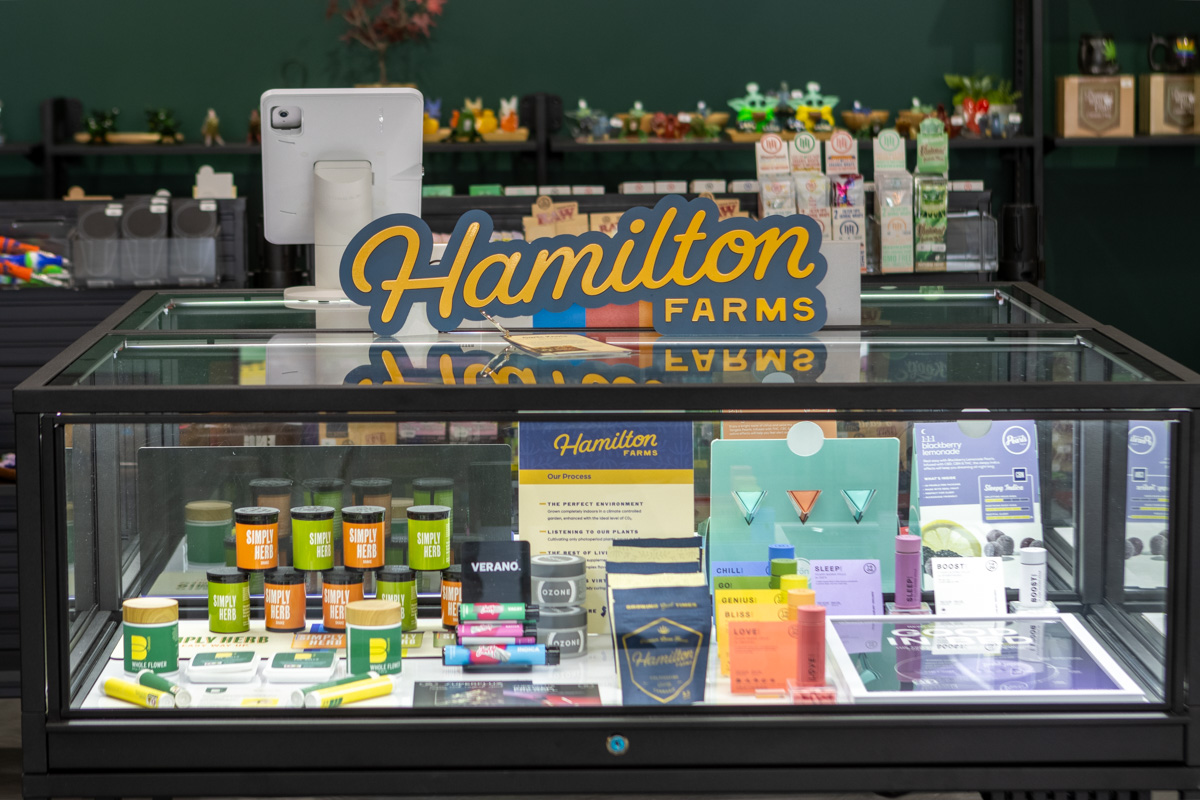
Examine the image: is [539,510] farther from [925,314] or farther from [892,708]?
[925,314]

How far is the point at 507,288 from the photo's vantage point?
205cm

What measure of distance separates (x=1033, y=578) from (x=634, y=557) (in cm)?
71

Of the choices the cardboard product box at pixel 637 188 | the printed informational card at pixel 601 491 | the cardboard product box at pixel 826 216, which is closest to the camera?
the printed informational card at pixel 601 491

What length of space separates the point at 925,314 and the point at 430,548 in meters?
1.00

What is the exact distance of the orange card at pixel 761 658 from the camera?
180 cm

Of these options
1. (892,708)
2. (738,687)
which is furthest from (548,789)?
(892,708)

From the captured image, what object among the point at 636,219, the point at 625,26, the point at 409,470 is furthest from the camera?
the point at 625,26

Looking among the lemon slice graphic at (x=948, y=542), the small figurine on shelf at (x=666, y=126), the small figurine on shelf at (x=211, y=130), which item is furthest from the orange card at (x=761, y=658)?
the small figurine on shelf at (x=211, y=130)

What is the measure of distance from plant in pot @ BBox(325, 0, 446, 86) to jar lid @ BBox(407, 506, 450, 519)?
412 cm

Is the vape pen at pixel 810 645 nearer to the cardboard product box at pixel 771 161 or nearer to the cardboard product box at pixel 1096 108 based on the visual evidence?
the cardboard product box at pixel 771 161

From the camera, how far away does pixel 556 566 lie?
6.59 feet

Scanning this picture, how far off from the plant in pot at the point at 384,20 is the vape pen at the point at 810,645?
4579mm

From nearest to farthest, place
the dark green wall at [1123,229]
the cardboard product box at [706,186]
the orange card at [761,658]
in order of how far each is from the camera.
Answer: the orange card at [761,658] → the cardboard product box at [706,186] → the dark green wall at [1123,229]

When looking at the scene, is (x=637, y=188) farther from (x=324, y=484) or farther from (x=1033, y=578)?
(x=1033, y=578)
